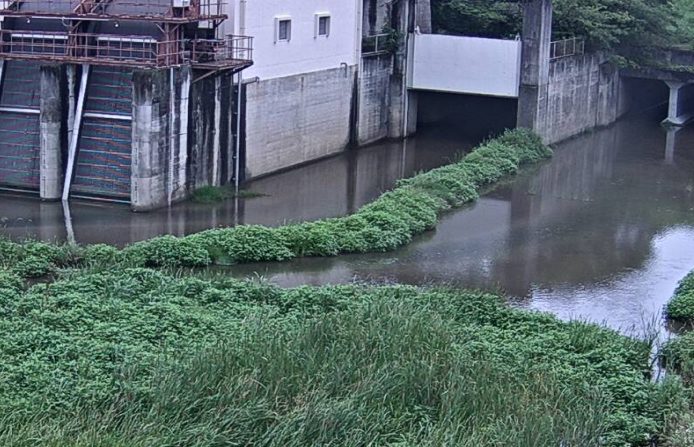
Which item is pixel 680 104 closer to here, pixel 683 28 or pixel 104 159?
pixel 683 28

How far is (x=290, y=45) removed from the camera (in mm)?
30766

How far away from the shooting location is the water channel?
22.0 metres

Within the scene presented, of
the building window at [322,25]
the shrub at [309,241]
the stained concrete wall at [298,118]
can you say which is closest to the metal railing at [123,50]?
the stained concrete wall at [298,118]

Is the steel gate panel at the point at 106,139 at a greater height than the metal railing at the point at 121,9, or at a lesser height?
lesser

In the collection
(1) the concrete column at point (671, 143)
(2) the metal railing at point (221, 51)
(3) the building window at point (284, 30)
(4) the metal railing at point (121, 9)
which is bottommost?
(1) the concrete column at point (671, 143)

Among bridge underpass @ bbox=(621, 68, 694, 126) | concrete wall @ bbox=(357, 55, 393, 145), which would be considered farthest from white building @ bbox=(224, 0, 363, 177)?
bridge underpass @ bbox=(621, 68, 694, 126)

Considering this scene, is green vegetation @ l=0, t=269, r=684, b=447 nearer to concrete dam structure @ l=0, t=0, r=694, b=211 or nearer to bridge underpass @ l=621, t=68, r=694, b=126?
concrete dam structure @ l=0, t=0, r=694, b=211

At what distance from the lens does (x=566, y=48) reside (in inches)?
1494

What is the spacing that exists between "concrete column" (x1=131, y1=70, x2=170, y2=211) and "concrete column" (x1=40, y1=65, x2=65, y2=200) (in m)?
1.91

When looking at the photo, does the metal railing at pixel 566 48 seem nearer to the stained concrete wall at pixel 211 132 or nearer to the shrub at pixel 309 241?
the stained concrete wall at pixel 211 132

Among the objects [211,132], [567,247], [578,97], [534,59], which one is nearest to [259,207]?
[211,132]

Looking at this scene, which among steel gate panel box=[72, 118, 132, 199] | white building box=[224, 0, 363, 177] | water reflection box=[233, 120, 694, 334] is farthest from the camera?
white building box=[224, 0, 363, 177]

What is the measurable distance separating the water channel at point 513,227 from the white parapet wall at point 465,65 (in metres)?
2.44

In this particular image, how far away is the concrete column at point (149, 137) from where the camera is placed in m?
25.0
